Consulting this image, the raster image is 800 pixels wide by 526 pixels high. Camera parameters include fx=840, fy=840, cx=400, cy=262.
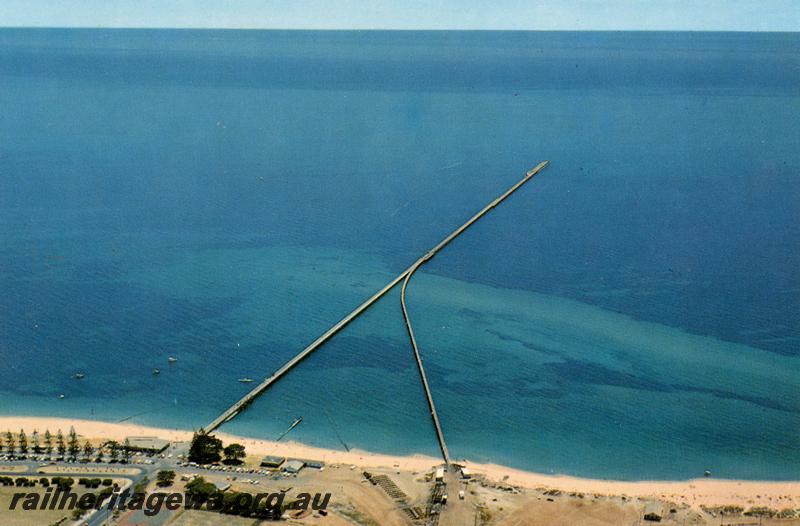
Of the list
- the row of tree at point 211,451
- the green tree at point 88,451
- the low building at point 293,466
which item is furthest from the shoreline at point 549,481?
the green tree at point 88,451

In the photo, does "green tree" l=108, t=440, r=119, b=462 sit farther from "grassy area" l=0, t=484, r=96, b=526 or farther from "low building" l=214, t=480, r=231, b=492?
"low building" l=214, t=480, r=231, b=492

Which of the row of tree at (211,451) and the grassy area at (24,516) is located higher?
the grassy area at (24,516)

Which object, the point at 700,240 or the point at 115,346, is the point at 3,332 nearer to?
the point at 115,346

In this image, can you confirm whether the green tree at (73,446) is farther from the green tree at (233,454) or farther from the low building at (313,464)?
the low building at (313,464)

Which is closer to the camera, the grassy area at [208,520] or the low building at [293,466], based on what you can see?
the grassy area at [208,520]

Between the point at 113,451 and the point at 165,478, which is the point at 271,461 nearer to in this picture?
the point at 165,478

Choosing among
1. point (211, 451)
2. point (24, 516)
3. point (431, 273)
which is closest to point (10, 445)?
point (24, 516)

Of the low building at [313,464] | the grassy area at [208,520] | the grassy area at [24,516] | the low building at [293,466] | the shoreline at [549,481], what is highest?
the grassy area at [208,520]
